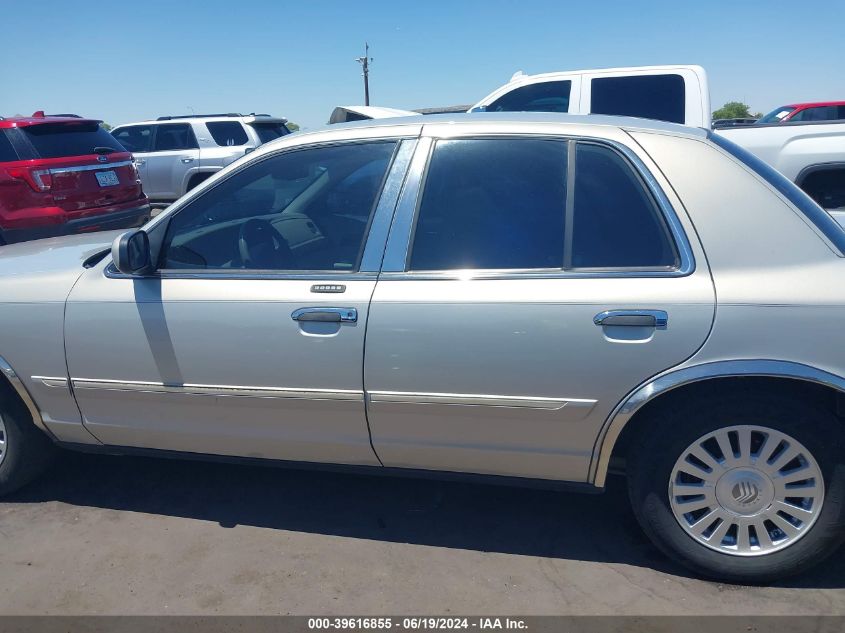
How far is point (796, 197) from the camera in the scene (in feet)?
8.92

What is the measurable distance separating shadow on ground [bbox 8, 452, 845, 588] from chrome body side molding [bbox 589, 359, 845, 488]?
2.13 ft

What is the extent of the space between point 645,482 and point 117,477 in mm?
2716

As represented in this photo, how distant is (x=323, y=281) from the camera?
294cm

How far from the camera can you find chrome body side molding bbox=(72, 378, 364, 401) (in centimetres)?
291

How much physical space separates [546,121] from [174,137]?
37.0 feet

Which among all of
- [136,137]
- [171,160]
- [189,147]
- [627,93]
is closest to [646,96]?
[627,93]

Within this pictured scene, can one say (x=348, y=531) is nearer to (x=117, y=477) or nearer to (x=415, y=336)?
(x=415, y=336)

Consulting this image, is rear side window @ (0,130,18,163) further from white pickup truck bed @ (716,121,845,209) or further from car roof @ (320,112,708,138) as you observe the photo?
white pickup truck bed @ (716,121,845,209)

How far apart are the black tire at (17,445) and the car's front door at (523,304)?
1.78 metres

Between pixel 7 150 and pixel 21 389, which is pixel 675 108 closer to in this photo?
pixel 21 389

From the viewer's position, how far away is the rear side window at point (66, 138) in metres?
8.08

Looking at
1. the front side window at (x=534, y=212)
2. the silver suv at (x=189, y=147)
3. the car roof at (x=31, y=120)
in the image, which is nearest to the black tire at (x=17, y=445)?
the front side window at (x=534, y=212)

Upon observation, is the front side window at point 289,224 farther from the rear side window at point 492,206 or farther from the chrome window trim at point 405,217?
the rear side window at point 492,206

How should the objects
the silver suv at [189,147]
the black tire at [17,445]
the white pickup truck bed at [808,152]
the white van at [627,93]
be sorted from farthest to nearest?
the silver suv at [189,147], the white van at [627,93], the white pickup truck bed at [808,152], the black tire at [17,445]
